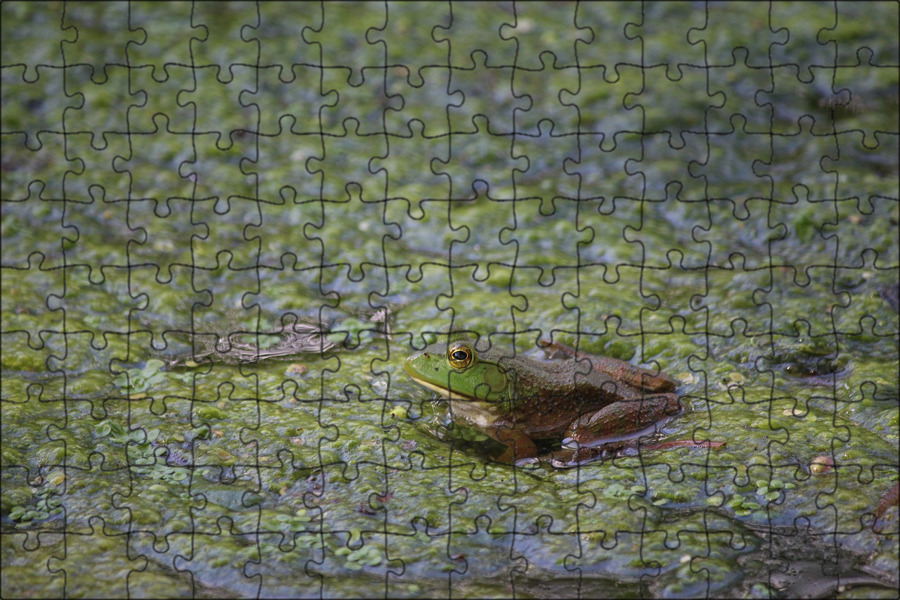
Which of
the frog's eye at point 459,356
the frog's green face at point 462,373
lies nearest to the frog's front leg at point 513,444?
the frog's green face at point 462,373

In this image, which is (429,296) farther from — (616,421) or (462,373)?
(616,421)

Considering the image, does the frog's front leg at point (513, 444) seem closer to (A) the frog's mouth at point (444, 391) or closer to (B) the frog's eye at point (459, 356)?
(A) the frog's mouth at point (444, 391)

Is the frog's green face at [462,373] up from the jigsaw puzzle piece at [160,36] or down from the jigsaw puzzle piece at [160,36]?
down

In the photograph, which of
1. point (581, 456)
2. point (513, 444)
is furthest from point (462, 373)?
point (581, 456)

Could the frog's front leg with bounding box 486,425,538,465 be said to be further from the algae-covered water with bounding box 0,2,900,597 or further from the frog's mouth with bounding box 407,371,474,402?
the frog's mouth with bounding box 407,371,474,402

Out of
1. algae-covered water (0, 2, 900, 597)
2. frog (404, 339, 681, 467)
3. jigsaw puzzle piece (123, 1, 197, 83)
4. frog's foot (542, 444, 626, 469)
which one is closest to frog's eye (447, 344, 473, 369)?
frog (404, 339, 681, 467)

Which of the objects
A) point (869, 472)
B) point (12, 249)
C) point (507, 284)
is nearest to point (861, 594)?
point (869, 472)

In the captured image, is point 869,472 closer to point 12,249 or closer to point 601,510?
point 601,510

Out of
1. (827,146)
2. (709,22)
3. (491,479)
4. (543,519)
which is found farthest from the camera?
(709,22)
